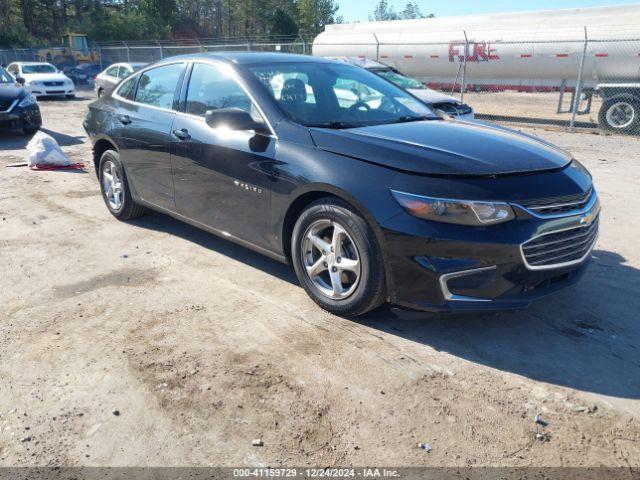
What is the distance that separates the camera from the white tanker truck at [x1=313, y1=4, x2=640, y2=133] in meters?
14.2

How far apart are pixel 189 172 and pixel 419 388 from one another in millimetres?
2670

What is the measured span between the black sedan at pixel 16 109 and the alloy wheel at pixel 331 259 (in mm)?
9852

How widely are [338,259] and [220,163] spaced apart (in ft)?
4.31

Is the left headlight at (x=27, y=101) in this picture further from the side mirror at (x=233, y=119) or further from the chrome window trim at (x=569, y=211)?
the chrome window trim at (x=569, y=211)

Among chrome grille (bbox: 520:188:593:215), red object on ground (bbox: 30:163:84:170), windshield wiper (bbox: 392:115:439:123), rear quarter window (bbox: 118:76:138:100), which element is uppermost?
rear quarter window (bbox: 118:76:138:100)

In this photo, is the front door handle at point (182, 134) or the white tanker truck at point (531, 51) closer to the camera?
the front door handle at point (182, 134)

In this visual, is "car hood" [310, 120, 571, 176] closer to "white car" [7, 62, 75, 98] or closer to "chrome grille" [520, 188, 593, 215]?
"chrome grille" [520, 188, 593, 215]

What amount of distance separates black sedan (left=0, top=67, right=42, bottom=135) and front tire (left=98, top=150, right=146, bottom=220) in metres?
6.51

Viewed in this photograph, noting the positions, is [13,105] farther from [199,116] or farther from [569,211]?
[569,211]

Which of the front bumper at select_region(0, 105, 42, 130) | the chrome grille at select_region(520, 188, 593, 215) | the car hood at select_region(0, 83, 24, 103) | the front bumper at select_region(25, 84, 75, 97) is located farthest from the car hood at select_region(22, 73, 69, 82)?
the chrome grille at select_region(520, 188, 593, 215)

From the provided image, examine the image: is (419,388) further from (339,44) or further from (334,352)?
(339,44)

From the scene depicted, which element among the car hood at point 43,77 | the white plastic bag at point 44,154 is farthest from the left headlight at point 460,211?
the car hood at point 43,77

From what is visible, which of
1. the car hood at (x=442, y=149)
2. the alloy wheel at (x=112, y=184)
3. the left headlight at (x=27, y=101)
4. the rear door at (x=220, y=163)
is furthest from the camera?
the left headlight at (x=27, y=101)

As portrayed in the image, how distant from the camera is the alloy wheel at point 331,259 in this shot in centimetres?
353
